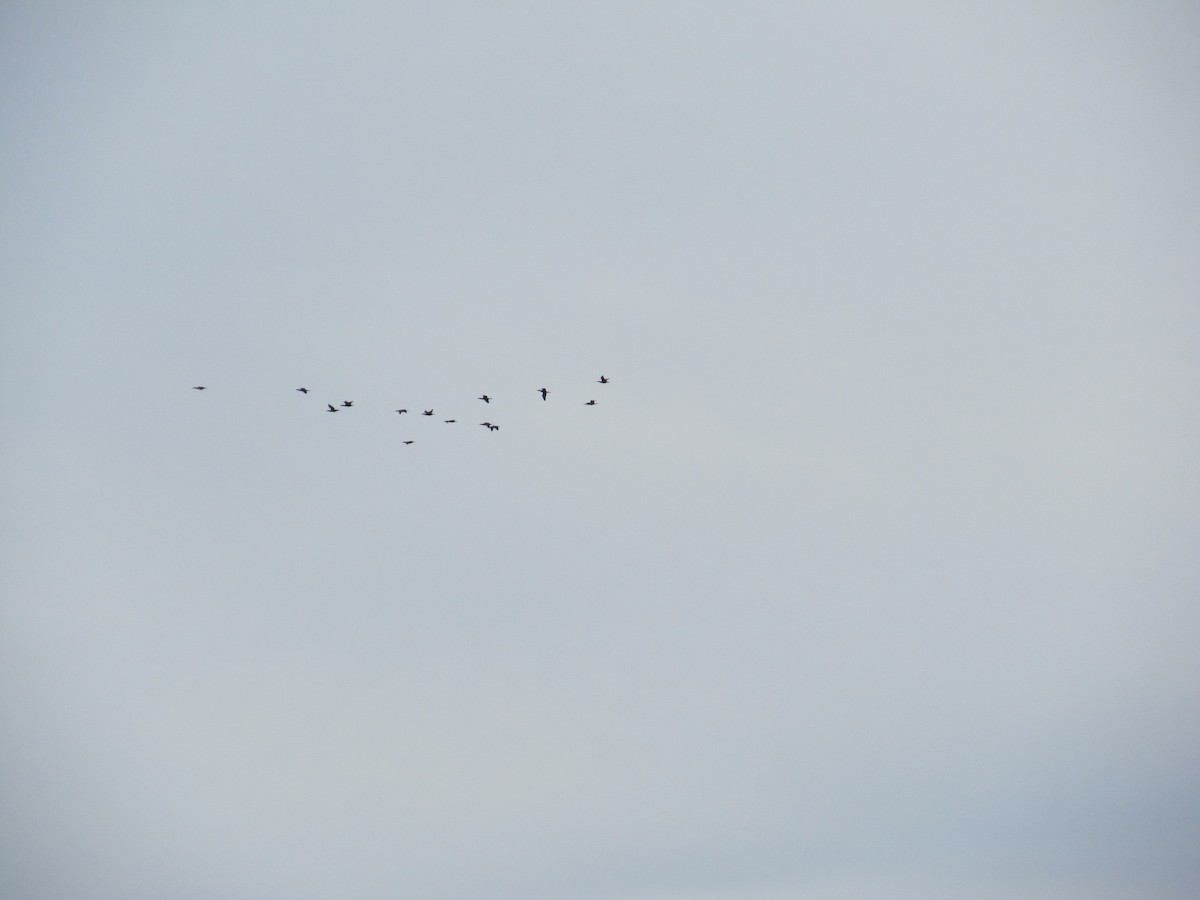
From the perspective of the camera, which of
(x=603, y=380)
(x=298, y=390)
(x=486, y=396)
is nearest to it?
(x=603, y=380)

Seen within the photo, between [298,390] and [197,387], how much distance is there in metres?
11.9

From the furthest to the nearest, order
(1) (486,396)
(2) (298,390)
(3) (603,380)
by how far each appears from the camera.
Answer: (2) (298,390), (1) (486,396), (3) (603,380)

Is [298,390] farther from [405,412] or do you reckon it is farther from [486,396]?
[486,396]

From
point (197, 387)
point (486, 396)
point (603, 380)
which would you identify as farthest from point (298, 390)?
point (603, 380)

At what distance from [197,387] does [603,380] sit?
51.8 m

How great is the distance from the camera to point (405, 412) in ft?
495

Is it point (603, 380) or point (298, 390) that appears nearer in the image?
point (603, 380)

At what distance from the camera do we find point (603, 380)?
13738 centimetres

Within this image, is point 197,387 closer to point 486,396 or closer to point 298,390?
point 298,390

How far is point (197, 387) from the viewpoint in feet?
506

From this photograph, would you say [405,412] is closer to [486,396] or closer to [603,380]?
[486,396]

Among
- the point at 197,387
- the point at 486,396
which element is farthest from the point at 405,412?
the point at 197,387

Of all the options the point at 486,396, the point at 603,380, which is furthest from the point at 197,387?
the point at 603,380

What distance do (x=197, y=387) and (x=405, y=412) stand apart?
85.5 ft
